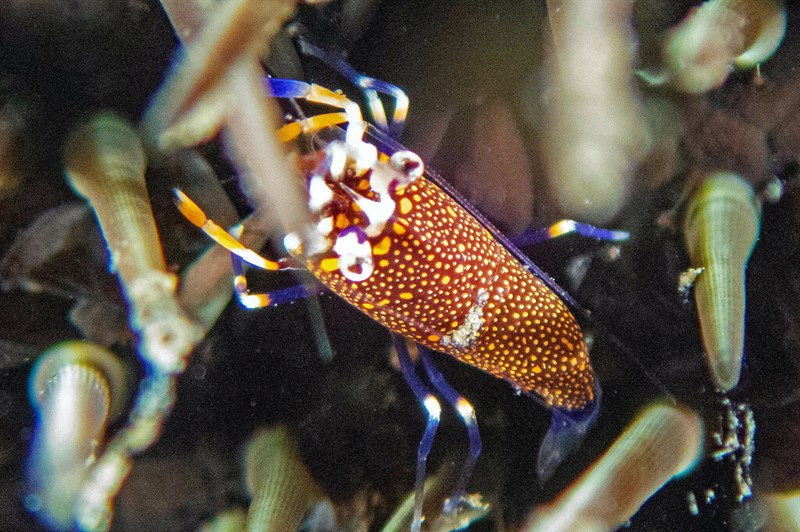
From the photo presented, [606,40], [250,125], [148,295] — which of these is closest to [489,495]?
[148,295]

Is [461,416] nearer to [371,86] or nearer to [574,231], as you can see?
[574,231]

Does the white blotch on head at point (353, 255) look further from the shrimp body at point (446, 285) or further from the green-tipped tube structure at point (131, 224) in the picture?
the green-tipped tube structure at point (131, 224)

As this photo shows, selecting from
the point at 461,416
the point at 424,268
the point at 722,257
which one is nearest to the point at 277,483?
the point at 461,416

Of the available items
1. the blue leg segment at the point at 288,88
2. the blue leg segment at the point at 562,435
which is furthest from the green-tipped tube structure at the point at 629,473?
the blue leg segment at the point at 288,88

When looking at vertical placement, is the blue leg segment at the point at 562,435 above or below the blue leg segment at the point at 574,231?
below

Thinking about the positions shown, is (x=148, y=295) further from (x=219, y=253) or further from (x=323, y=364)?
(x=323, y=364)
